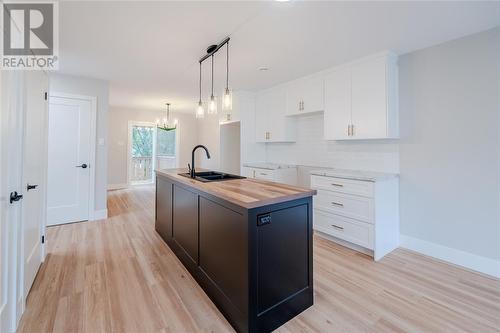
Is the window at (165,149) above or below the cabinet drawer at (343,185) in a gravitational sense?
above

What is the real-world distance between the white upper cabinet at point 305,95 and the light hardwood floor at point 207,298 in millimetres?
2184

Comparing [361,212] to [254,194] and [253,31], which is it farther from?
[253,31]

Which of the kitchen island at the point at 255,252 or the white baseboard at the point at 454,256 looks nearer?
the kitchen island at the point at 255,252

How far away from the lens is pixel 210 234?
193cm

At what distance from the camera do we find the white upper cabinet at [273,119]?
171 inches

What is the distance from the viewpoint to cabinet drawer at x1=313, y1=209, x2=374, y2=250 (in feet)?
8.93

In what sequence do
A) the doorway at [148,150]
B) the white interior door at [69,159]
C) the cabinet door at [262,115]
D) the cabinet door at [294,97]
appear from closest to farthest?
the white interior door at [69,159] < the cabinet door at [294,97] < the cabinet door at [262,115] < the doorway at [148,150]

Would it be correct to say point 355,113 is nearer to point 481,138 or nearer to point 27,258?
point 481,138

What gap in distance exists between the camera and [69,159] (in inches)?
151

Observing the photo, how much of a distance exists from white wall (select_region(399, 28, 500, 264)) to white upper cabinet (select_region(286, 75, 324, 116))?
108 cm

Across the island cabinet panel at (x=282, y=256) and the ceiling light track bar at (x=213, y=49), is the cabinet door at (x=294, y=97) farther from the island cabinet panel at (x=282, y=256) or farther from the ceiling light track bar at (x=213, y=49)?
the island cabinet panel at (x=282, y=256)

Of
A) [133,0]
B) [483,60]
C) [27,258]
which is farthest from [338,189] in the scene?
[27,258]

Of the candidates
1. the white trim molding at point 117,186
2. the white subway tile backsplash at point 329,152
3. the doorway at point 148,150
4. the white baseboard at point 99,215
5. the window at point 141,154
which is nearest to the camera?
the white subway tile backsplash at point 329,152

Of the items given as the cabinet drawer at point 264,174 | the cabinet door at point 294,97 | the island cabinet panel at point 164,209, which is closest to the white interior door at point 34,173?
the island cabinet panel at point 164,209
